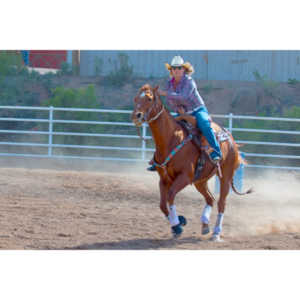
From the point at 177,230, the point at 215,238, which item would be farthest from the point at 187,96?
the point at 215,238

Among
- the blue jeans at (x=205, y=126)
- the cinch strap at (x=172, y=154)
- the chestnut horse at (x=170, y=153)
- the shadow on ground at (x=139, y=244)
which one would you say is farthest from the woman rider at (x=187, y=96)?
the shadow on ground at (x=139, y=244)

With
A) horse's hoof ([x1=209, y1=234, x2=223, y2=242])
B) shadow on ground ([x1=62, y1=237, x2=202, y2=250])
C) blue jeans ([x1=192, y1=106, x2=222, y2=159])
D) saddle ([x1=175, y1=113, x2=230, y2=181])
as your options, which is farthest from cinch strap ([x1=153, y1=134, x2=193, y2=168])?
→ horse's hoof ([x1=209, y1=234, x2=223, y2=242])

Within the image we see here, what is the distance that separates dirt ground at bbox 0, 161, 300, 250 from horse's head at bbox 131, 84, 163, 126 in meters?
1.55

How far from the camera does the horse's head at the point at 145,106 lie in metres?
5.48

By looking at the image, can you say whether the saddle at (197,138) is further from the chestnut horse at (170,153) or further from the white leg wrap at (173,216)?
the white leg wrap at (173,216)

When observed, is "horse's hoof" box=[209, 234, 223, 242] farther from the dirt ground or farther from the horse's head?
the horse's head

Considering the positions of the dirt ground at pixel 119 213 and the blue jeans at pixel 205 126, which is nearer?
the dirt ground at pixel 119 213

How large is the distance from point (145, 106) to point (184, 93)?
2.36 feet

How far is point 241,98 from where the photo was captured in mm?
19703

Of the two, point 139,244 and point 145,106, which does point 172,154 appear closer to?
point 145,106

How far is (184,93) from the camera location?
238 inches

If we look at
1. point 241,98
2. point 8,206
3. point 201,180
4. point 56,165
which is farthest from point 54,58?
point 201,180

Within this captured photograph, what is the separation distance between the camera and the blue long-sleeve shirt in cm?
603

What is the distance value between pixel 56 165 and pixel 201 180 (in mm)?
7342
